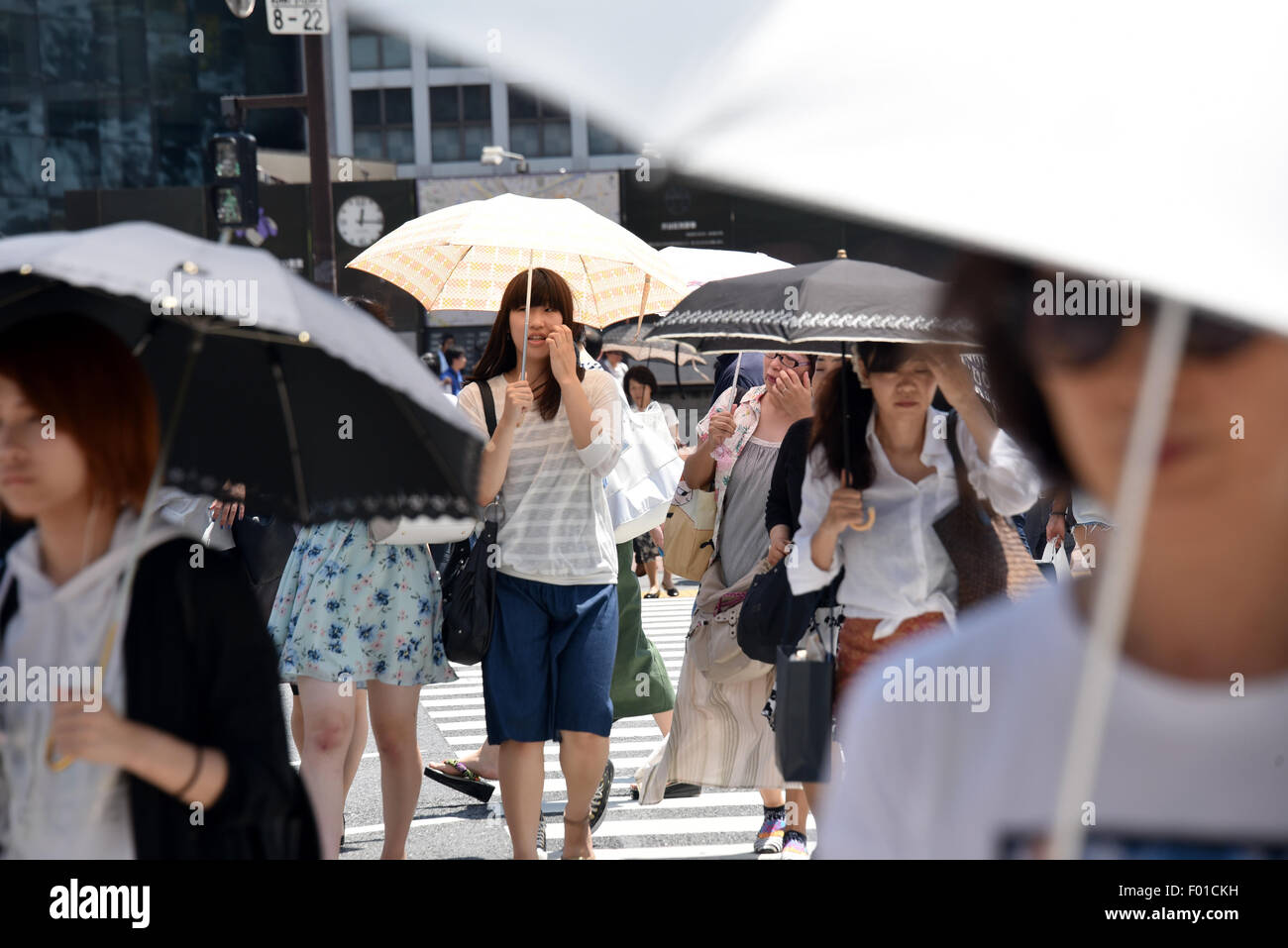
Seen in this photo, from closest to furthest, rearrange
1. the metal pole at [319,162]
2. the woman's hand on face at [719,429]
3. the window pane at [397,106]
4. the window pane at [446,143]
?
the woman's hand on face at [719,429], the metal pole at [319,162], the window pane at [397,106], the window pane at [446,143]

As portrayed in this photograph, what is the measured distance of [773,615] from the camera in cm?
473

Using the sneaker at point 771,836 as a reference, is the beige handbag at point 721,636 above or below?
above

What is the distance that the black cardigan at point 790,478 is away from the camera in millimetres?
4684

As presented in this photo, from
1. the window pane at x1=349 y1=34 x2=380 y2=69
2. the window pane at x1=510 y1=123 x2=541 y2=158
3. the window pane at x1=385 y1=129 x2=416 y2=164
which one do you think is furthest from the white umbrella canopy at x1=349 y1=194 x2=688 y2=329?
the window pane at x1=385 y1=129 x2=416 y2=164

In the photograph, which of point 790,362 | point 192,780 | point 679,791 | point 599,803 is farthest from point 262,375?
point 679,791

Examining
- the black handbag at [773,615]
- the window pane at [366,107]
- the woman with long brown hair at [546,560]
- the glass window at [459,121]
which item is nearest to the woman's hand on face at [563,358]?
the woman with long brown hair at [546,560]

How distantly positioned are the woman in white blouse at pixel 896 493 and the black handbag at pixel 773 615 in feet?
0.82

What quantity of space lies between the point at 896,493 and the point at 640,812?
2.95 metres

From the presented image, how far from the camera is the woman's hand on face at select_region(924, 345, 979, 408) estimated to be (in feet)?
12.9

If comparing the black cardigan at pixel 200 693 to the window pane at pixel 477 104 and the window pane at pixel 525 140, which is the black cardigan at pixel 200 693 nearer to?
the window pane at pixel 525 140
